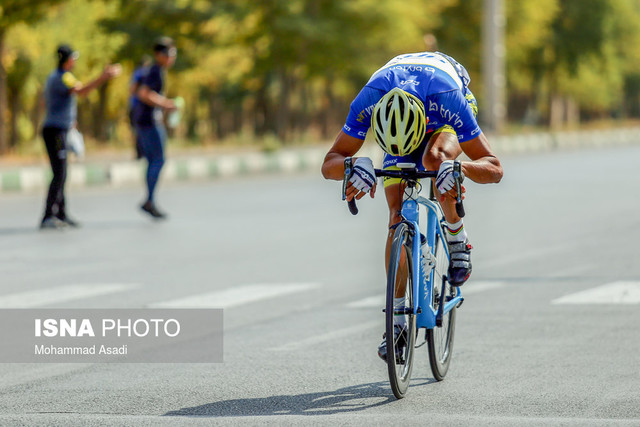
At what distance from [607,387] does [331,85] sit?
66.0 m

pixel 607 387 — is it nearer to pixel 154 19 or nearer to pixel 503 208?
pixel 503 208

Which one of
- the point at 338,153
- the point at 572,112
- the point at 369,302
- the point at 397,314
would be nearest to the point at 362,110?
the point at 338,153

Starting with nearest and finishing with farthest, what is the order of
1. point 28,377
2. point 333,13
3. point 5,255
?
point 28,377, point 5,255, point 333,13

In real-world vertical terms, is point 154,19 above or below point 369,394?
above

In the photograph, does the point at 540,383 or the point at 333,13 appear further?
the point at 333,13

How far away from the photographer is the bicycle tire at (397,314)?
6.29 metres

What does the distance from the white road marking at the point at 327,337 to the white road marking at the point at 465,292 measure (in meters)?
0.92

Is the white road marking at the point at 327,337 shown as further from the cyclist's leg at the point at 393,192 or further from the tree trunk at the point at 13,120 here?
the tree trunk at the point at 13,120

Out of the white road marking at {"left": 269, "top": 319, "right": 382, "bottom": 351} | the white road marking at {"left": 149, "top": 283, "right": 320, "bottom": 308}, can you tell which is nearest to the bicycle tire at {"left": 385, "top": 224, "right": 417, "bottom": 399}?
the white road marking at {"left": 269, "top": 319, "right": 382, "bottom": 351}

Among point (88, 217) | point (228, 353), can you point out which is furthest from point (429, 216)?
point (88, 217)

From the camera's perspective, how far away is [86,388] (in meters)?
7.01

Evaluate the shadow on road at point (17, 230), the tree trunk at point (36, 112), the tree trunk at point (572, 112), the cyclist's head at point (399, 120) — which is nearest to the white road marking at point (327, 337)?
the cyclist's head at point (399, 120)

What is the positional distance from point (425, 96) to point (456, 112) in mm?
162

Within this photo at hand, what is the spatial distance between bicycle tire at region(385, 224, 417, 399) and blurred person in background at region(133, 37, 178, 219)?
11.1 m
